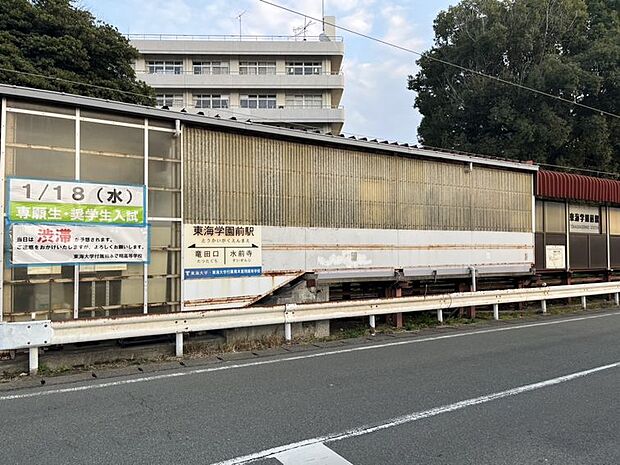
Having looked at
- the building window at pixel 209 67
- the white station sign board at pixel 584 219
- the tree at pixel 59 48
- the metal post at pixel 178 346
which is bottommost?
the metal post at pixel 178 346

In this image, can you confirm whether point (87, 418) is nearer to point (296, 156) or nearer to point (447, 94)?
point (296, 156)

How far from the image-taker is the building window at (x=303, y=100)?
4950 centimetres

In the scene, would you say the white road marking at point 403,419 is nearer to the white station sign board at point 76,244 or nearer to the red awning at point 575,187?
Result: the white station sign board at point 76,244

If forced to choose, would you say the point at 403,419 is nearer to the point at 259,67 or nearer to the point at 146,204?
the point at 146,204

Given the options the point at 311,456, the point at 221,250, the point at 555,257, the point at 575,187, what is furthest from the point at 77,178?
the point at 575,187

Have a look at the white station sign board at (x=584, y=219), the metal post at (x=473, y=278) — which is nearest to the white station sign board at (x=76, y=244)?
the metal post at (x=473, y=278)

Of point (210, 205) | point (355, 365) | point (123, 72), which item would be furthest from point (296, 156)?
point (123, 72)

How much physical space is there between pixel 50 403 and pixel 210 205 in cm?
466

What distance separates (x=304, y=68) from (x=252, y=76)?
535 cm

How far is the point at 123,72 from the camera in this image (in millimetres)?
24531

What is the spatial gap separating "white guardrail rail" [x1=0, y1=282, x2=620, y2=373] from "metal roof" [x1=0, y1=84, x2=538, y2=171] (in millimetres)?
3447

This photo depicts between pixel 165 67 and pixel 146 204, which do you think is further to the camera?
pixel 165 67

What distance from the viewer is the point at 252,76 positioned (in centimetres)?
4853

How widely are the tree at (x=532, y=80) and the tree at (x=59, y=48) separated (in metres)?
17.7
